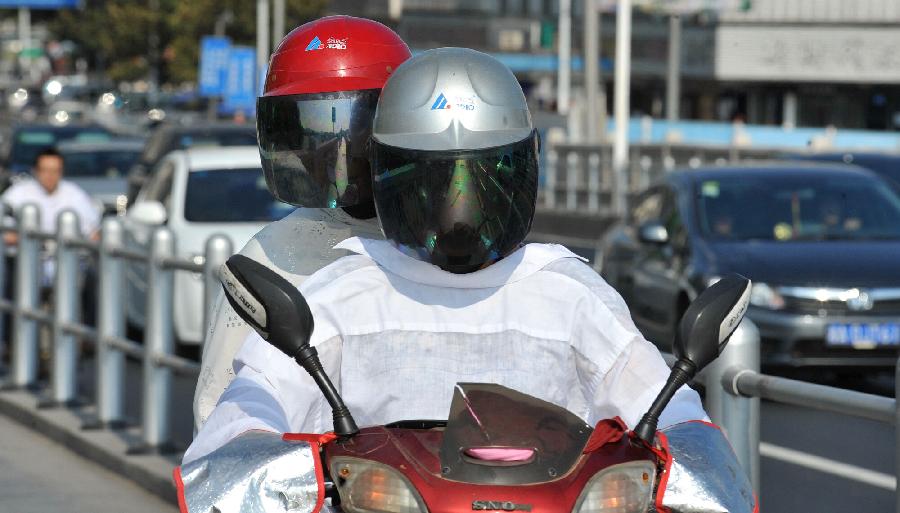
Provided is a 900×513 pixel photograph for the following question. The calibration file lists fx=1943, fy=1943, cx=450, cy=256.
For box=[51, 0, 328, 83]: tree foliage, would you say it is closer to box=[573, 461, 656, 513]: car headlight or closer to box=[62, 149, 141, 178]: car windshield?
box=[62, 149, 141, 178]: car windshield

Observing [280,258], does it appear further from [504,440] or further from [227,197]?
[227,197]

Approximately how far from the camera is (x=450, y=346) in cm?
305

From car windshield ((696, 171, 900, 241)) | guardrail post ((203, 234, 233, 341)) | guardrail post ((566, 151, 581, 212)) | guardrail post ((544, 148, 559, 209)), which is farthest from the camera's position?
guardrail post ((544, 148, 559, 209))

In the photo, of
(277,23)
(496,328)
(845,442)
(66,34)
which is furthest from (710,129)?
(66,34)

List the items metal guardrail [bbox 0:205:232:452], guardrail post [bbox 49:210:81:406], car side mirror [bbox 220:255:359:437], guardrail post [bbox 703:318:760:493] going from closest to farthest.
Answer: car side mirror [bbox 220:255:359:437] < guardrail post [bbox 703:318:760:493] < metal guardrail [bbox 0:205:232:452] < guardrail post [bbox 49:210:81:406]

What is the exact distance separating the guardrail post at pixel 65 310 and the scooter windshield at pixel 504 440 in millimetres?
8683

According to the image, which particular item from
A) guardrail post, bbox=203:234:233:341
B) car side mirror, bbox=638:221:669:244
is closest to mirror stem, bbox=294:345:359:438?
guardrail post, bbox=203:234:233:341

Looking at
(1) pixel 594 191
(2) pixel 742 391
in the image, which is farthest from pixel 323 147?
(1) pixel 594 191

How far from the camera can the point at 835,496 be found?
548cm

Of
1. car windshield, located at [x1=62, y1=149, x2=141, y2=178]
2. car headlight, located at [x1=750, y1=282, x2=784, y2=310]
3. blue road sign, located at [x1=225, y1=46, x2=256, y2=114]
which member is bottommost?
blue road sign, located at [x1=225, y1=46, x2=256, y2=114]

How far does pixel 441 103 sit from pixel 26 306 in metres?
9.51

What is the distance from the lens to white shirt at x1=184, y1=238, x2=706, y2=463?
3018mm

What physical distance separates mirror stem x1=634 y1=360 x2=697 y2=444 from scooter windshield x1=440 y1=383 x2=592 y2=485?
0.11 metres

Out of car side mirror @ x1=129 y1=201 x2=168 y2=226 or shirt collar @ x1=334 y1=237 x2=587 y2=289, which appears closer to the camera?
shirt collar @ x1=334 y1=237 x2=587 y2=289
